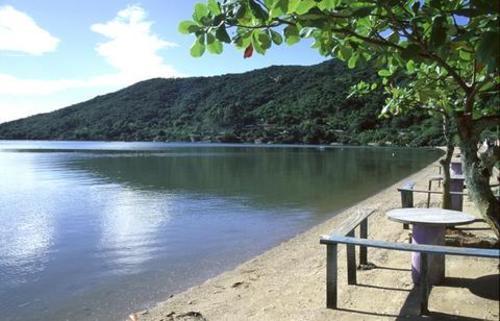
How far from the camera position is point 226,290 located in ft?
21.5

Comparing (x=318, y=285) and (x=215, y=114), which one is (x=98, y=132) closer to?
(x=215, y=114)

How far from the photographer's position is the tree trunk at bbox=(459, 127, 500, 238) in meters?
2.53

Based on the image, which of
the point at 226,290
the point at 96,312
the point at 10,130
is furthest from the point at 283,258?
the point at 10,130

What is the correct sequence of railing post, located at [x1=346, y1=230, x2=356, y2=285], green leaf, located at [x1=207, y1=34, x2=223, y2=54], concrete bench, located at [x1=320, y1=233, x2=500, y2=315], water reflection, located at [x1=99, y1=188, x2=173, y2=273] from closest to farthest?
1. green leaf, located at [x1=207, y1=34, x2=223, y2=54]
2. concrete bench, located at [x1=320, y1=233, x2=500, y2=315]
3. railing post, located at [x1=346, y1=230, x2=356, y2=285]
4. water reflection, located at [x1=99, y1=188, x2=173, y2=273]

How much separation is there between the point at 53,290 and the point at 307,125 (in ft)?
368

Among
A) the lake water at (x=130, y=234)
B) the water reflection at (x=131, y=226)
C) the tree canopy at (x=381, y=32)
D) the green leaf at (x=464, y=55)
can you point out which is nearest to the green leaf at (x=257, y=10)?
the tree canopy at (x=381, y=32)

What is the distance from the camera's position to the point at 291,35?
2268mm

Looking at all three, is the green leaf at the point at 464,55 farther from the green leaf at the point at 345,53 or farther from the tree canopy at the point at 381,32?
the green leaf at the point at 345,53

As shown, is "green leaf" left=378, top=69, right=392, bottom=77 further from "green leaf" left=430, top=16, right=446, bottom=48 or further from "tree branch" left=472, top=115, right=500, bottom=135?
"green leaf" left=430, top=16, right=446, bottom=48

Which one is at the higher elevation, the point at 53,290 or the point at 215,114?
the point at 215,114

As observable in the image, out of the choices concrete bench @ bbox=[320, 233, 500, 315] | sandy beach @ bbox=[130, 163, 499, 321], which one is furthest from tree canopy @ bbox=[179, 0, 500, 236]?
sandy beach @ bbox=[130, 163, 499, 321]

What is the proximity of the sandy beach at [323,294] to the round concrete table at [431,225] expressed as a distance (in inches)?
7.0

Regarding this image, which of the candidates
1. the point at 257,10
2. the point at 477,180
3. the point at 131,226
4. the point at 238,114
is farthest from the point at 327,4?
the point at 238,114

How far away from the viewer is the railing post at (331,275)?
4754 mm
